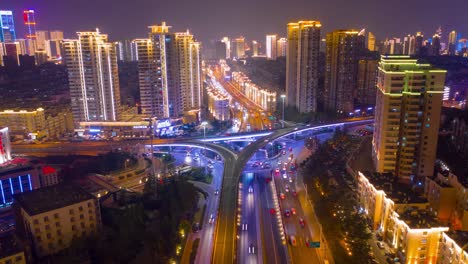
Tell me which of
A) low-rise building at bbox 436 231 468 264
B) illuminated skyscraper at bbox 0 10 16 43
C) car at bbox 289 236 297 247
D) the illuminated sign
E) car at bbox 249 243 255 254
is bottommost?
car at bbox 249 243 255 254

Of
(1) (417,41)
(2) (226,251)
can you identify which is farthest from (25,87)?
(1) (417,41)

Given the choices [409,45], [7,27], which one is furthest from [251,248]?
[409,45]

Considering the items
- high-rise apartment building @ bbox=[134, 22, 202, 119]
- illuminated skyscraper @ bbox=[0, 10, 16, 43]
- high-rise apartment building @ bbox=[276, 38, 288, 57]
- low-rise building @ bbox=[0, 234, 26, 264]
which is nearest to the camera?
low-rise building @ bbox=[0, 234, 26, 264]

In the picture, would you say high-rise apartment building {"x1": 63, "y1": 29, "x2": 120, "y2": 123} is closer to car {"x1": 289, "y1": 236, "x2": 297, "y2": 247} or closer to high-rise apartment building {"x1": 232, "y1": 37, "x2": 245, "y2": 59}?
car {"x1": 289, "y1": 236, "x2": 297, "y2": 247}

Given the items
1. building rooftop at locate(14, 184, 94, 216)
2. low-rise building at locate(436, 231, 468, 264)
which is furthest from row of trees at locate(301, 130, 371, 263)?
building rooftop at locate(14, 184, 94, 216)

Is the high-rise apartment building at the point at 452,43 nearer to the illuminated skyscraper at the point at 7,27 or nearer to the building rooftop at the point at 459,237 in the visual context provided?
the building rooftop at the point at 459,237
